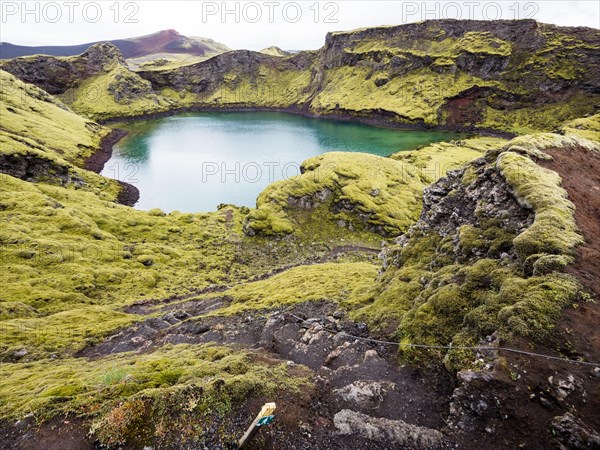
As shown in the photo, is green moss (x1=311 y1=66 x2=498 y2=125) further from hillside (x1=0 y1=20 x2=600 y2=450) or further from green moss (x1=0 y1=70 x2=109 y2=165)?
green moss (x1=0 y1=70 x2=109 y2=165)

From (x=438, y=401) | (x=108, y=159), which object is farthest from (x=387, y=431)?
(x=108, y=159)

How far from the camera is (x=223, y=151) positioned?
11638 cm

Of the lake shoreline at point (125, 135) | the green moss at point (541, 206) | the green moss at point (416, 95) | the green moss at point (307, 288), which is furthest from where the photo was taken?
the green moss at point (416, 95)

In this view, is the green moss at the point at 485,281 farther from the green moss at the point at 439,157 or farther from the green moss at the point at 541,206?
the green moss at the point at 439,157

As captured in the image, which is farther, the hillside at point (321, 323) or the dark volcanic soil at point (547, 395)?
the hillside at point (321, 323)

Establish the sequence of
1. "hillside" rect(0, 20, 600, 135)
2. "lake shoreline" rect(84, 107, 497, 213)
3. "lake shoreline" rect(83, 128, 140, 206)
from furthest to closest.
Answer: "hillside" rect(0, 20, 600, 135)
"lake shoreline" rect(84, 107, 497, 213)
"lake shoreline" rect(83, 128, 140, 206)

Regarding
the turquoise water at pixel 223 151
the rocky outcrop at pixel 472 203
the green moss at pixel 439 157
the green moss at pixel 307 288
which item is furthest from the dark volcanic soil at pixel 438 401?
the green moss at pixel 439 157

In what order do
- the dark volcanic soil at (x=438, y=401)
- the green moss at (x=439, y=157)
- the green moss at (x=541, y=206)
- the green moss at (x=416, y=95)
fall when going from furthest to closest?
1. the green moss at (x=416, y=95)
2. the green moss at (x=439, y=157)
3. the green moss at (x=541, y=206)
4. the dark volcanic soil at (x=438, y=401)

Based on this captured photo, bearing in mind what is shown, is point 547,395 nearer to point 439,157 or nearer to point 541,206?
point 541,206

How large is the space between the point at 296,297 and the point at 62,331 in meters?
17.1

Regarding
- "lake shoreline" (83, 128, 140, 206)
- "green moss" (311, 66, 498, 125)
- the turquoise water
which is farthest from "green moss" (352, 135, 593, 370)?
"green moss" (311, 66, 498, 125)

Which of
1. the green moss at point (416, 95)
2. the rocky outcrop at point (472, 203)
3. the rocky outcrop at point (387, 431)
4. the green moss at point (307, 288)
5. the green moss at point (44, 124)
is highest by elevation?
the green moss at point (416, 95)

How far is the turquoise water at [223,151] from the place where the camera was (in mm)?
80125

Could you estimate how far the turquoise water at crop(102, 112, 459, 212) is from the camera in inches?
3155
